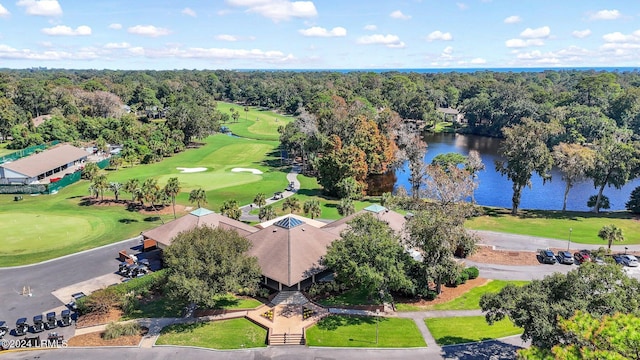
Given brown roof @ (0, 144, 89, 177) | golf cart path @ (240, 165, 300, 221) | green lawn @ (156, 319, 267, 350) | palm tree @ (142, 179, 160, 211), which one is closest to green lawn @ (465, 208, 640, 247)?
golf cart path @ (240, 165, 300, 221)

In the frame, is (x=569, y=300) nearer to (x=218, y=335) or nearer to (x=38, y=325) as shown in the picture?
(x=218, y=335)

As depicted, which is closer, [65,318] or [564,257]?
[65,318]

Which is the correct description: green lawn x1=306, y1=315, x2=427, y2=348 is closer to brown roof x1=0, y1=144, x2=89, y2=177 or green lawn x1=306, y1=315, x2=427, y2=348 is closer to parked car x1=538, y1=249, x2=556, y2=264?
parked car x1=538, y1=249, x2=556, y2=264

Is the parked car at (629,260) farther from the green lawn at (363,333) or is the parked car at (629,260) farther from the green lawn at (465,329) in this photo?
the green lawn at (363,333)

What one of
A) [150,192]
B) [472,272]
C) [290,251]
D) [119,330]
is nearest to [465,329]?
[472,272]

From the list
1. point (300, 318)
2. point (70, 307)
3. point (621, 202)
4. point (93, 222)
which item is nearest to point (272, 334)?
point (300, 318)

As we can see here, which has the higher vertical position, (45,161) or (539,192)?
(45,161)

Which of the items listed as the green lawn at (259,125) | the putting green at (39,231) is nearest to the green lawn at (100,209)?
the putting green at (39,231)
